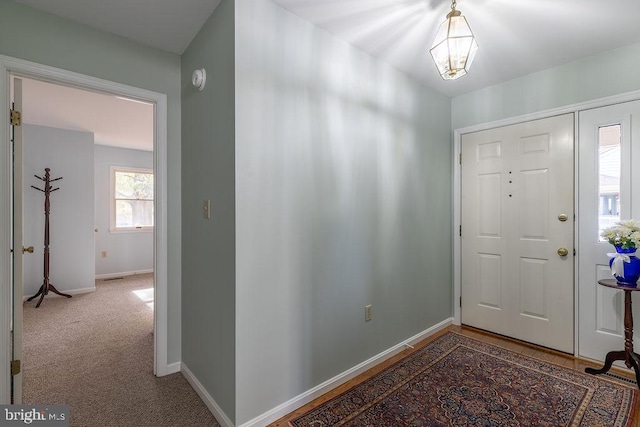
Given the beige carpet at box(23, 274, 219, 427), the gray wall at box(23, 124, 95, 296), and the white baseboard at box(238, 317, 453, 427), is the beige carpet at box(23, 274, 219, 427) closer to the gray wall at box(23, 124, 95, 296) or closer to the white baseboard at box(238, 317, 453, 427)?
the white baseboard at box(238, 317, 453, 427)

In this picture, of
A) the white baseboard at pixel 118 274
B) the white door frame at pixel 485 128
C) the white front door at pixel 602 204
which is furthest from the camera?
the white baseboard at pixel 118 274

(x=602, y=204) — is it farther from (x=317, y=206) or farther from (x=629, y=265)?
(x=317, y=206)

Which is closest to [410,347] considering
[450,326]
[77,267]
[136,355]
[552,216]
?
[450,326]

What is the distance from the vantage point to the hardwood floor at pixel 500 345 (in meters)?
1.84

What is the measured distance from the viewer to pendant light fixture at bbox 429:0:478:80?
1438 millimetres

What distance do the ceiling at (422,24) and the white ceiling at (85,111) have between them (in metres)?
1.03

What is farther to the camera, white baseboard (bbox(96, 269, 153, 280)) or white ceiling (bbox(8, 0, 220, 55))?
white baseboard (bbox(96, 269, 153, 280))

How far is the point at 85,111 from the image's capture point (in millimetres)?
3701

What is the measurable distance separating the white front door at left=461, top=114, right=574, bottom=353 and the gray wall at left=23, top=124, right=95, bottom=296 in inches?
219

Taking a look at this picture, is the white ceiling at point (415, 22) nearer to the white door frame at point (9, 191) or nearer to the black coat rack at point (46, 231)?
the white door frame at point (9, 191)

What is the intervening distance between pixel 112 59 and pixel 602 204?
392cm

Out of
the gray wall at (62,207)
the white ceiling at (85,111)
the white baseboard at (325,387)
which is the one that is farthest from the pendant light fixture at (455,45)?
the gray wall at (62,207)

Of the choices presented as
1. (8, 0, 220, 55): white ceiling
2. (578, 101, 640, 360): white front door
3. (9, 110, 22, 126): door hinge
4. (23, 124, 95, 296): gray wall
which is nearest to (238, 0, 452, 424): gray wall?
(8, 0, 220, 55): white ceiling

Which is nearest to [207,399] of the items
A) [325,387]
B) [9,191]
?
[325,387]
